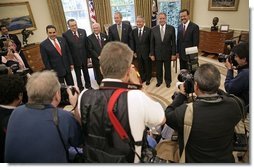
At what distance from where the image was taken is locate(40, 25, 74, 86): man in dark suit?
3467 millimetres

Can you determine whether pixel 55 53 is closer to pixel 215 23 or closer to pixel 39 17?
pixel 39 17

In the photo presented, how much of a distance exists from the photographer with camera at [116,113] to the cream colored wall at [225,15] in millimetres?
5020

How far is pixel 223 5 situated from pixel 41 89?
5.56 metres

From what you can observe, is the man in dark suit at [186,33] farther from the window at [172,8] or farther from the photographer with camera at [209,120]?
the window at [172,8]

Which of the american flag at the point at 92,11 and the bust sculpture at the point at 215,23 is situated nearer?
the bust sculpture at the point at 215,23

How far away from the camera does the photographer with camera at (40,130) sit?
117cm

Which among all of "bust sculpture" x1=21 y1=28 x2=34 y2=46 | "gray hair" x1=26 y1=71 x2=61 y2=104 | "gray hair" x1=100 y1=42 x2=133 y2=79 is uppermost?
"bust sculpture" x1=21 y1=28 x2=34 y2=46

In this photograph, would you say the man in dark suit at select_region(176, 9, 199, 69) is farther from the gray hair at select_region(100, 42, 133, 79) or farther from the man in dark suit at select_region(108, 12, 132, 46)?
the gray hair at select_region(100, 42, 133, 79)

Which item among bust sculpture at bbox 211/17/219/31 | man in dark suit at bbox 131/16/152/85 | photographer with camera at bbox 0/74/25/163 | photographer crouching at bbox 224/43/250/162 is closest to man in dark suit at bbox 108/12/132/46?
man in dark suit at bbox 131/16/152/85

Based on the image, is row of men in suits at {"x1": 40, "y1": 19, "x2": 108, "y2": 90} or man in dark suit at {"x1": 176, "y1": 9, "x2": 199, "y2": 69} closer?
row of men in suits at {"x1": 40, "y1": 19, "x2": 108, "y2": 90}

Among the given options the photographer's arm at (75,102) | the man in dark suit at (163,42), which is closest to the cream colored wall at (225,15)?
the man in dark suit at (163,42)

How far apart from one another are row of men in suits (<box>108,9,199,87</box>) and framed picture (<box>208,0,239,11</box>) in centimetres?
219

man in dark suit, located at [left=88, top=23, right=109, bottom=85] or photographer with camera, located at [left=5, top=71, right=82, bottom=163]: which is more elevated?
man in dark suit, located at [left=88, top=23, right=109, bottom=85]

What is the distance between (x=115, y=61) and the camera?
45.8 inches
